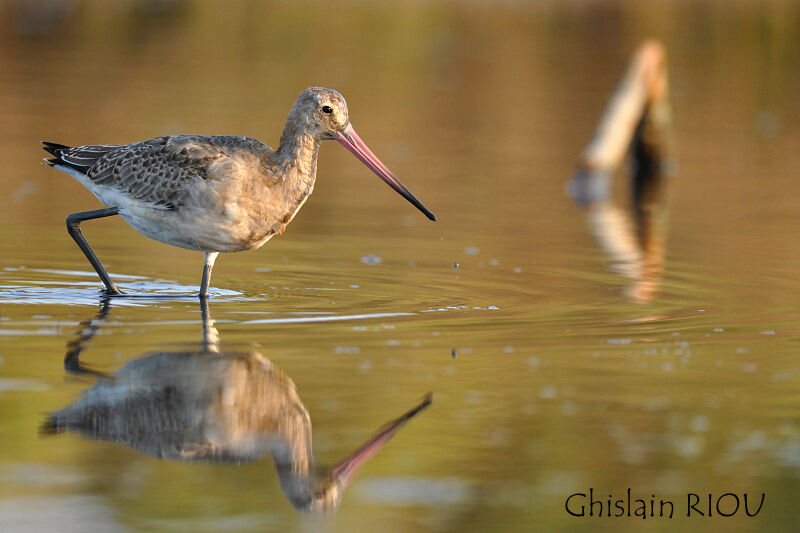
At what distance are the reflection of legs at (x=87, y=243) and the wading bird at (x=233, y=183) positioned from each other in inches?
0.5

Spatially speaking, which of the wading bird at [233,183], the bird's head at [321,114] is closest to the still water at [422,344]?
the wading bird at [233,183]

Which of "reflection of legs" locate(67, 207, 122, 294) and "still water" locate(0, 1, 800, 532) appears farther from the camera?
"reflection of legs" locate(67, 207, 122, 294)

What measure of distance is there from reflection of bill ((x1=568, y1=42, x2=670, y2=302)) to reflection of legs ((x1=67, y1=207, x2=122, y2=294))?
387 centimetres

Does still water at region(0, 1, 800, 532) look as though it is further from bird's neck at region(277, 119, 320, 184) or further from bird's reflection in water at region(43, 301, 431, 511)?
bird's neck at region(277, 119, 320, 184)

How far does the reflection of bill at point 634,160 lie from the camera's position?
493 inches

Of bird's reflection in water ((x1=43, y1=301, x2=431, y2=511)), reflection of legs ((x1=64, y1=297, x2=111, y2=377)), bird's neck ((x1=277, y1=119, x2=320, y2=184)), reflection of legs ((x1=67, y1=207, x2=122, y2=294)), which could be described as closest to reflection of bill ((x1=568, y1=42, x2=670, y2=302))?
bird's neck ((x1=277, y1=119, x2=320, y2=184))

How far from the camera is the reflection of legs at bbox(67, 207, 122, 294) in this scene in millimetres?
9250

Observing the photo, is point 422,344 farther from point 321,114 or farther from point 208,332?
point 321,114

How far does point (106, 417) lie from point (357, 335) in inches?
82.4

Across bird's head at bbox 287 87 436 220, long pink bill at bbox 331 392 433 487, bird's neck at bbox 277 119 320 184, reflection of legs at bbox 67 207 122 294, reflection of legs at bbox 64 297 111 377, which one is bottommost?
long pink bill at bbox 331 392 433 487

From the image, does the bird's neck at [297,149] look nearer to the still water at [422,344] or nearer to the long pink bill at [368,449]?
the still water at [422,344]

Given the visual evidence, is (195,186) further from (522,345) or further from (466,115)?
(466,115)

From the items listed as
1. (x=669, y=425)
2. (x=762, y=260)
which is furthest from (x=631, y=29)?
(x=669, y=425)

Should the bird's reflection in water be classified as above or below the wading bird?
below
